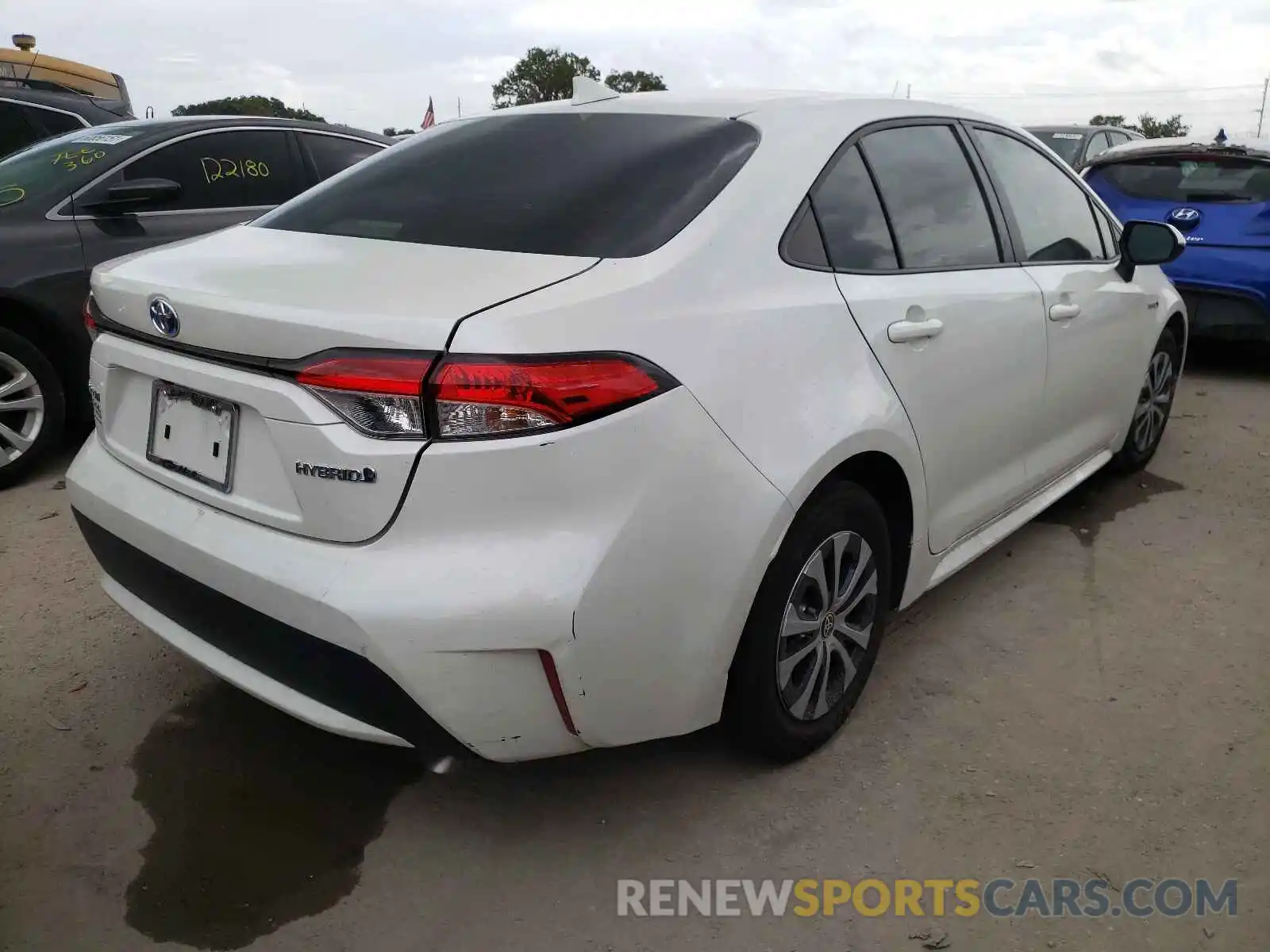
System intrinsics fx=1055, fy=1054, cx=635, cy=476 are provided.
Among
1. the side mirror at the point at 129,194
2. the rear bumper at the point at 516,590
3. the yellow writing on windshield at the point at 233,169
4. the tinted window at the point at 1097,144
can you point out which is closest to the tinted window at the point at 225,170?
the yellow writing on windshield at the point at 233,169

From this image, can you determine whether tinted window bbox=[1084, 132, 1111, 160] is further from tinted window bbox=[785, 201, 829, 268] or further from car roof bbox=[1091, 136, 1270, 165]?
tinted window bbox=[785, 201, 829, 268]

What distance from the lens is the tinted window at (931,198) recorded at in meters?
2.76

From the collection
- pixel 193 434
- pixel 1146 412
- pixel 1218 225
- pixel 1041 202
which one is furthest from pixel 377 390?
pixel 1218 225

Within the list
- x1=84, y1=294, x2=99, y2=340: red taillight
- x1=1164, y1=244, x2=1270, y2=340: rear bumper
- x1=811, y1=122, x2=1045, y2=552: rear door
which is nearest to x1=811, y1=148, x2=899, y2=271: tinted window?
x1=811, y1=122, x2=1045, y2=552: rear door

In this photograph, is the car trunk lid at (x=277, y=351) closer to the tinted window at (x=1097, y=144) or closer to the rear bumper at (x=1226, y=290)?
the rear bumper at (x=1226, y=290)

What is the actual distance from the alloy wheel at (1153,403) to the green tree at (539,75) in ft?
178

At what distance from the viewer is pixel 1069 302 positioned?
345 centimetres

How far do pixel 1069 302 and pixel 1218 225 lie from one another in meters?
3.64

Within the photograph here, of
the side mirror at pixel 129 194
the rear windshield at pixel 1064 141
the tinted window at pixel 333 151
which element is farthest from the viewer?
the rear windshield at pixel 1064 141

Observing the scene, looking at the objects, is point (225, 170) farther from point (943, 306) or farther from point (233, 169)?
point (943, 306)

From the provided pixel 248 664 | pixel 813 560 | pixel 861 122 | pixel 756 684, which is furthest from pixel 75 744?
pixel 861 122

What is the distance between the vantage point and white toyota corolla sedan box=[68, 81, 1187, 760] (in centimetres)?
185

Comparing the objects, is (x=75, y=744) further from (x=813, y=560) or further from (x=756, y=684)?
(x=813, y=560)

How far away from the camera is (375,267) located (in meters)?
2.11
